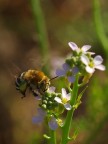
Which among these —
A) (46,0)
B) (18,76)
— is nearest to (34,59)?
(18,76)

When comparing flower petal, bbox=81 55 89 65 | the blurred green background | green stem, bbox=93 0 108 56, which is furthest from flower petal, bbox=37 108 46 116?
green stem, bbox=93 0 108 56

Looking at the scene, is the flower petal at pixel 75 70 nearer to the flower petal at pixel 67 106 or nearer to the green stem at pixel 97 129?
the flower petal at pixel 67 106

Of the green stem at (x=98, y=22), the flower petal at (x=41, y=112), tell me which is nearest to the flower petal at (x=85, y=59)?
the flower petal at (x=41, y=112)

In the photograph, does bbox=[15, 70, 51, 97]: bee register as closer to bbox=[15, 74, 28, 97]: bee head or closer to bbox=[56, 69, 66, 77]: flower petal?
bbox=[15, 74, 28, 97]: bee head

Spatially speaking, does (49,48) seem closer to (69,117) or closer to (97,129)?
(97,129)

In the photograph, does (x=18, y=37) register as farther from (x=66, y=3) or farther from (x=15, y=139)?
(x=15, y=139)

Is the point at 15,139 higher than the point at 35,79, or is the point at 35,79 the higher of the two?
the point at 15,139

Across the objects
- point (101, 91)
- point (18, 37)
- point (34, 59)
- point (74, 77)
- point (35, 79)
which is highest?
point (18, 37)

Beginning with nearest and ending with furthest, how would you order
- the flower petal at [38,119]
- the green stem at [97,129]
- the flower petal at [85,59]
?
the flower petal at [85,59] < the flower petal at [38,119] < the green stem at [97,129]
